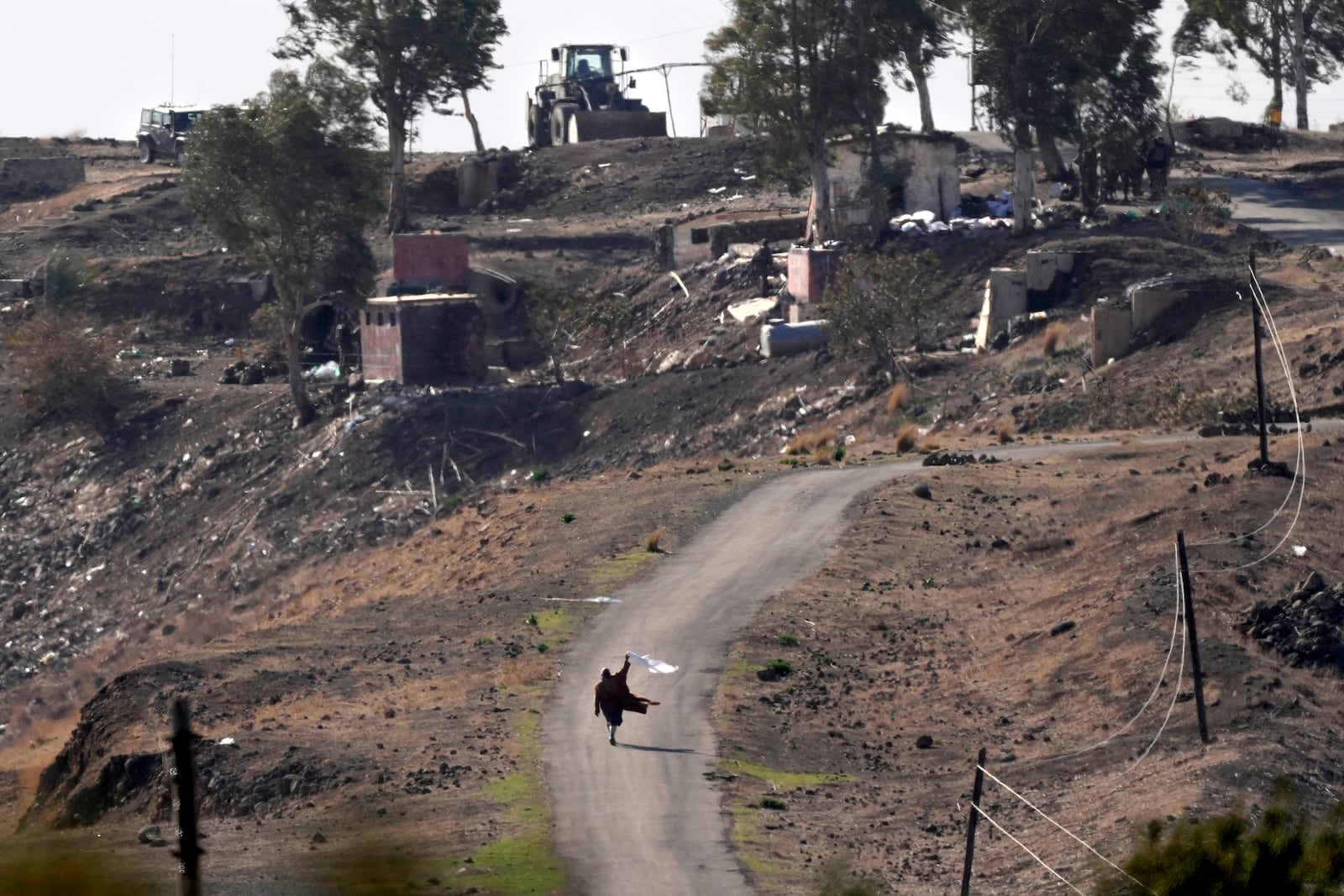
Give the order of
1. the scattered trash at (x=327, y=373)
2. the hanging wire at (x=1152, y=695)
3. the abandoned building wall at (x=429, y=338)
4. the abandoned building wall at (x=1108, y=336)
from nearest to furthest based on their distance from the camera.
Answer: the hanging wire at (x=1152, y=695), the abandoned building wall at (x=1108, y=336), the abandoned building wall at (x=429, y=338), the scattered trash at (x=327, y=373)

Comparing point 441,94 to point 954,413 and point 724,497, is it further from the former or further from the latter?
point 724,497

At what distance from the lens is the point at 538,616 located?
24719 millimetres

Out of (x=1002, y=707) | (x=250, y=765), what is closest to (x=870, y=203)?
(x=1002, y=707)

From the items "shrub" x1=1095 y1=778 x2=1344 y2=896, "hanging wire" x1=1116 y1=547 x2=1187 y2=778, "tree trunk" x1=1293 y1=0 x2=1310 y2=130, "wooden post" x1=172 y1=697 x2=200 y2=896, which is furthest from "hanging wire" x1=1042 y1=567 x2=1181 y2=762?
"tree trunk" x1=1293 y1=0 x2=1310 y2=130

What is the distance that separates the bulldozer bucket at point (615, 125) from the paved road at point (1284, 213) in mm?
21774

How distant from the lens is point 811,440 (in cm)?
3734

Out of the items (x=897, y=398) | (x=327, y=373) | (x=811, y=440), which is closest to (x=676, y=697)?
(x=811, y=440)

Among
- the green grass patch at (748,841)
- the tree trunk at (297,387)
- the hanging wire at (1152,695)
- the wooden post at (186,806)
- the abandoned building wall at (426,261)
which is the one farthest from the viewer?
the abandoned building wall at (426,261)

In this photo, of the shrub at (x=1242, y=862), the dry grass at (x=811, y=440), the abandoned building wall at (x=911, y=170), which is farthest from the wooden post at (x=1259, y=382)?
the abandoned building wall at (x=911, y=170)

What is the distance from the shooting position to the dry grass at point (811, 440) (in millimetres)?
36750

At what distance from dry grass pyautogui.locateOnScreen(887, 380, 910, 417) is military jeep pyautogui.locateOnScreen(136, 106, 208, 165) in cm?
4049

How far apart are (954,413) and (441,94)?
28.0 metres

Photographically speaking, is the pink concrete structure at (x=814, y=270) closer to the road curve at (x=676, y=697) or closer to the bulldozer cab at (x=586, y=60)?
the road curve at (x=676, y=697)

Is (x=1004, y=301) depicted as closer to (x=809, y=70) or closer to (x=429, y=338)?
(x=809, y=70)
